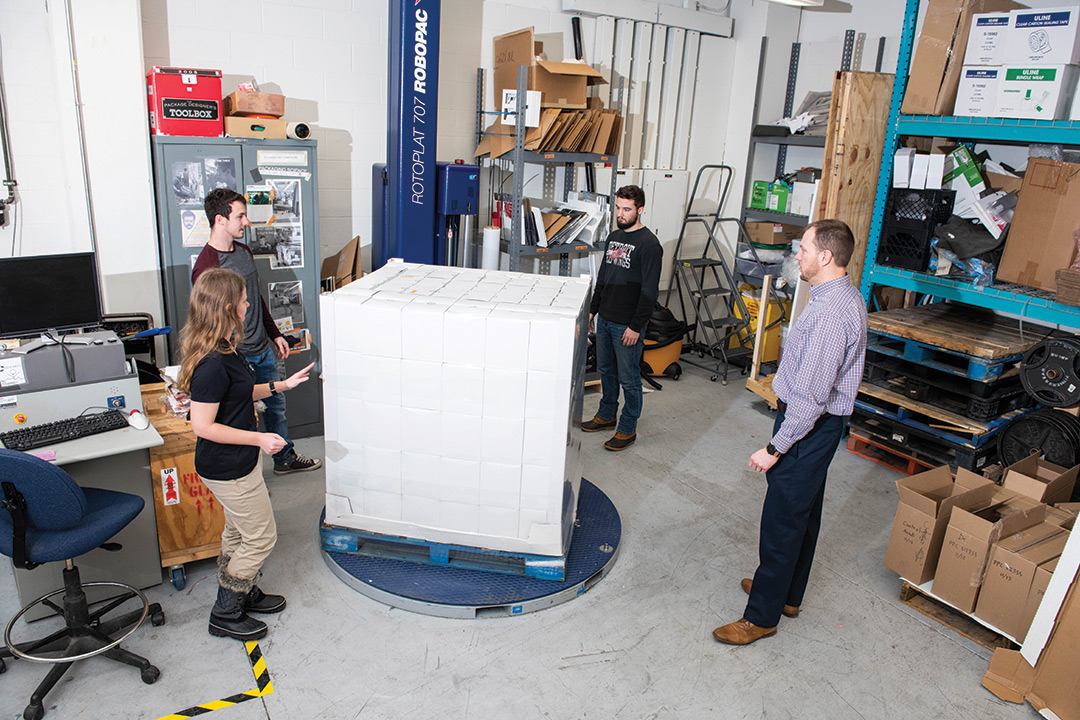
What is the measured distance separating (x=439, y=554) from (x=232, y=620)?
35.1 inches

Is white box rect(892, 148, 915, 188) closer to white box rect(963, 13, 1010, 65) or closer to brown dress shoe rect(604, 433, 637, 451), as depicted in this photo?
white box rect(963, 13, 1010, 65)

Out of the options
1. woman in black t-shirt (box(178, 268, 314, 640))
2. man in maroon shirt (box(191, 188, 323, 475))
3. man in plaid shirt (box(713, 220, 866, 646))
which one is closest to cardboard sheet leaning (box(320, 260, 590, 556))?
woman in black t-shirt (box(178, 268, 314, 640))

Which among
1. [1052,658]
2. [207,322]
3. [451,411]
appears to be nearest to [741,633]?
[1052,658]

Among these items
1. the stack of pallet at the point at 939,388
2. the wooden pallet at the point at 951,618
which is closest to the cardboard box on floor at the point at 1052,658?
the wooden pallet at the point at 951,618

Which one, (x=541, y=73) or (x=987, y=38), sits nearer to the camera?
(x=987, y=38)

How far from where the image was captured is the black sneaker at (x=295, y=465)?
14.4 ft

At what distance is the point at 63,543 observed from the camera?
2.52 meters

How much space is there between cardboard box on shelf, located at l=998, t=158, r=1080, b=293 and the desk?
4855 mm

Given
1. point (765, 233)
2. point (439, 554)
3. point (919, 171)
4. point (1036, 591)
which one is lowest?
point (439, 554)

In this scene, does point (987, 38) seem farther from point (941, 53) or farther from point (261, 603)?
point (261, 603)

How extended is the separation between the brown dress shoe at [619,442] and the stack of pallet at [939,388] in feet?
5.12

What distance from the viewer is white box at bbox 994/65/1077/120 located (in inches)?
160

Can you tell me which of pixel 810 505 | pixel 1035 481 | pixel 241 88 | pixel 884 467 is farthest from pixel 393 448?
pixel 884 467

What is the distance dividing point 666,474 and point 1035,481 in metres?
1.96
